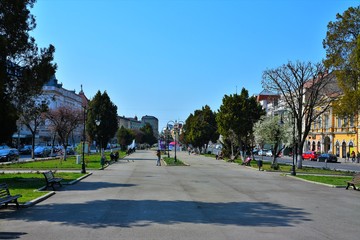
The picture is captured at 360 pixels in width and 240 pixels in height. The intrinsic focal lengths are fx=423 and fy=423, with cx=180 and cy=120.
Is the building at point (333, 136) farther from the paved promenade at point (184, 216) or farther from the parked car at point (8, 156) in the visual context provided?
the paved promenade at point (184, 216)

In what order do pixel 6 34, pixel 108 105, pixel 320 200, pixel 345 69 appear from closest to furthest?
pixel 6 34
pixel 320 200
pixel 345 69
pixel 108 105

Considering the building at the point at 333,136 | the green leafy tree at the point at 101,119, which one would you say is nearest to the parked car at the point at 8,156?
the green leafy tree at the point at 101,119

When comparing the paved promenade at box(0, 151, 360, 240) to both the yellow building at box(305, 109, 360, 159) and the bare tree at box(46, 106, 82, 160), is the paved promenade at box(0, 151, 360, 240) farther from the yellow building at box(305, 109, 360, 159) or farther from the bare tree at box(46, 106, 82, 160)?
the yellow building at box(305, 109, 360, 159)

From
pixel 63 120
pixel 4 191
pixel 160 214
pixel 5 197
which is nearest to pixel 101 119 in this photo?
pixel 63 120

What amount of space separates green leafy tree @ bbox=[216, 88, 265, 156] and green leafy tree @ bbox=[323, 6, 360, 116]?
1800 cm

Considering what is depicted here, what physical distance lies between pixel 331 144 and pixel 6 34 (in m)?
70.7

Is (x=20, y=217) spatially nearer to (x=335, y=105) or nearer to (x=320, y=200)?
(x=320, y=200)

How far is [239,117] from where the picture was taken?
5069 centimetres

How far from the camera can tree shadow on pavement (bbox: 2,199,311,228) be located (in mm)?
11181

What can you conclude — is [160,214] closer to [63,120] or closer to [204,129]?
[63,120]

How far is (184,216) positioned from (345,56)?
81.1ft

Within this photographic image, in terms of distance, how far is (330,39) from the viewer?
109ft

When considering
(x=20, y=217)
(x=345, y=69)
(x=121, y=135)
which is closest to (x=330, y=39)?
(x=345, y=69)

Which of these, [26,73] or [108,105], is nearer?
[26,73]
